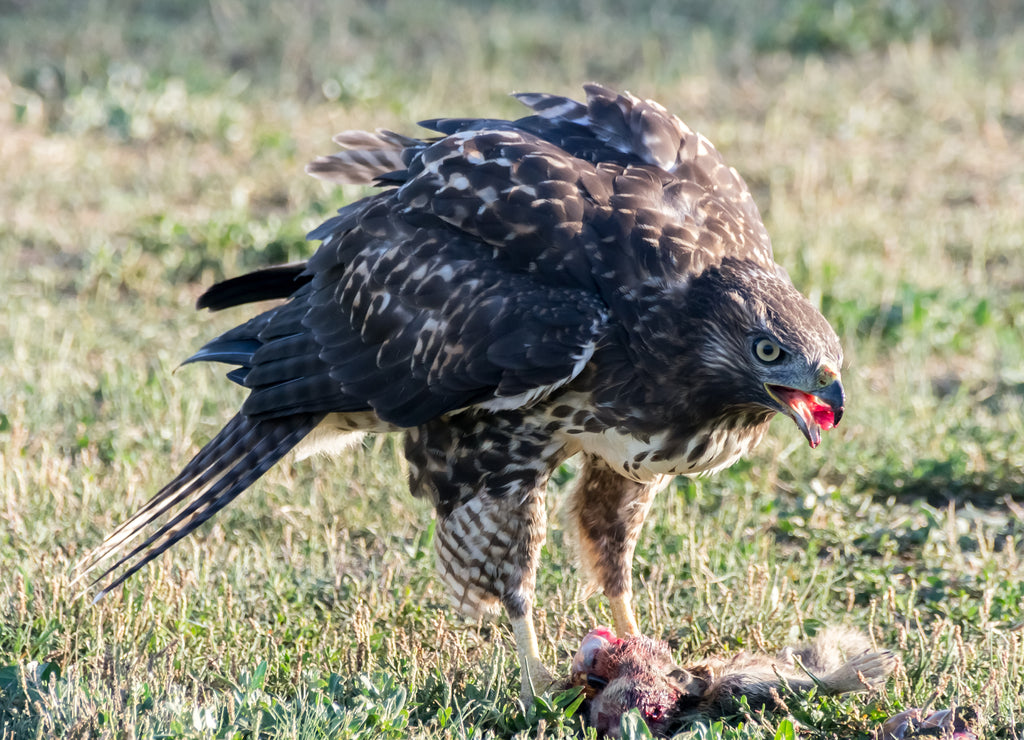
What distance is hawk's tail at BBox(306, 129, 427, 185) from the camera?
5195 millimetres

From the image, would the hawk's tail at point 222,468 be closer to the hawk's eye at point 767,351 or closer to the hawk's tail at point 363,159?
the hawk's tail at point 363,159

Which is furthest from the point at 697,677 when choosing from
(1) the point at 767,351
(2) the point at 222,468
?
(2) the point at 222,468

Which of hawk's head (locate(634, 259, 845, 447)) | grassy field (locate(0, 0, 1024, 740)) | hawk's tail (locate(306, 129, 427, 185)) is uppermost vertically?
hawk's head (locate(634, 259, 845, 447))

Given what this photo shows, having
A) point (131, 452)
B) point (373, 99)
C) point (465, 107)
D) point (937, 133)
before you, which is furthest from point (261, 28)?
point (131, 452)

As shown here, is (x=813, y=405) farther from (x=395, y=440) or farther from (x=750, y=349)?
(x=395, y=440)

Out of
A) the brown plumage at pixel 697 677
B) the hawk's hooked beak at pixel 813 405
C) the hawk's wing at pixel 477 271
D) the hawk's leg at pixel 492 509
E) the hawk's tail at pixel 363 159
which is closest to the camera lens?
the hawk's hooked beak at pixel 813 405

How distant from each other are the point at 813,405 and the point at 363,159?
2.14 meters

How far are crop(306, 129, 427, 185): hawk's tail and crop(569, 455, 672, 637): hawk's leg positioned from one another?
1396mm

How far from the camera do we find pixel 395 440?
600 cm

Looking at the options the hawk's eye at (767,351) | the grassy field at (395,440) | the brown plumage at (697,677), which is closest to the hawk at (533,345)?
the hawk's eye at (767,351)

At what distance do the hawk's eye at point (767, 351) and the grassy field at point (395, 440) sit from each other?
1.01 m

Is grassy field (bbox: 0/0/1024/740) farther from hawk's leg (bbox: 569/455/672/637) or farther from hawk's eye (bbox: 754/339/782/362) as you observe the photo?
hawk's eye (bbox: 754/339/782/362)

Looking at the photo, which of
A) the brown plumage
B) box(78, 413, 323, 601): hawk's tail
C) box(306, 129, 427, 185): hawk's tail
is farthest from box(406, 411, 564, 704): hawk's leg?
box(306, 129, 427, 185): hawk's tail

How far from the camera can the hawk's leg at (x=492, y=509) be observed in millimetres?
4316
